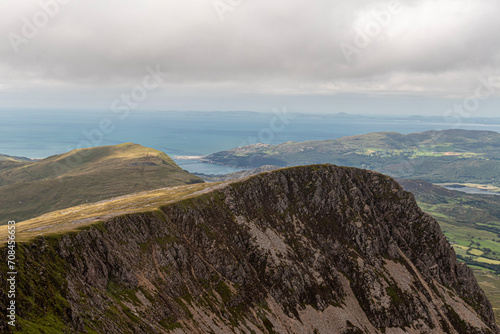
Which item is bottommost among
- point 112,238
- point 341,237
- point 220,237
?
point 341,237

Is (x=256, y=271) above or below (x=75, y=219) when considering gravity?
below

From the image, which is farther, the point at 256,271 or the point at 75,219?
the point at 256,271

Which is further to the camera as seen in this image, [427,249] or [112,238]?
[427,249]

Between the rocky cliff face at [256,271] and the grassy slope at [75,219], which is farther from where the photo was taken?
the grassy slope at [75,219]

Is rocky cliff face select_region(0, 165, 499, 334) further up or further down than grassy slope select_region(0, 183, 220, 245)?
further down

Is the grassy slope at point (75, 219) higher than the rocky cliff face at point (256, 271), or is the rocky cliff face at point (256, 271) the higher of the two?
the grassy slope at point (75, 219)

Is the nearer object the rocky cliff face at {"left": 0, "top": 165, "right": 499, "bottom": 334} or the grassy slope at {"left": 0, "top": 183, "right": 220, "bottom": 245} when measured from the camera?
the rocky cliff face at {"left": 0, "top": 165, "right": 499, "bottom": 334}

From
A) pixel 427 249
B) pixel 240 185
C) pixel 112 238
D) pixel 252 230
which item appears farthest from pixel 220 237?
pixel 427 249

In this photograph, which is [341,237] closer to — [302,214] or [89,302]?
[302,214]
